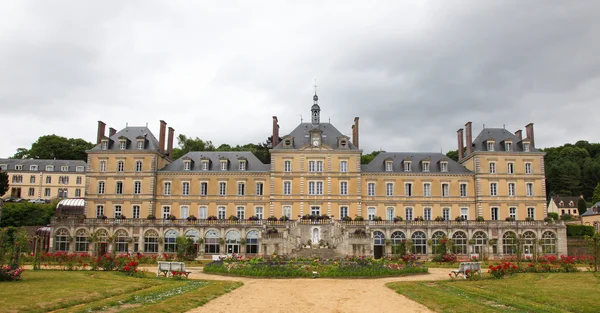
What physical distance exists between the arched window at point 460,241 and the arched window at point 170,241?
22.9 metres

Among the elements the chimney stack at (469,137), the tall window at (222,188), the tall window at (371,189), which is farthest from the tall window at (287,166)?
the chimney stack at (469,137)

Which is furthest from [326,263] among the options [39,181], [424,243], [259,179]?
[39,181]

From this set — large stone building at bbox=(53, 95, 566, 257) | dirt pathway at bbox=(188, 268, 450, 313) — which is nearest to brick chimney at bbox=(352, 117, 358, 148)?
large stone building at bbox=(53, 95, 566, 257)

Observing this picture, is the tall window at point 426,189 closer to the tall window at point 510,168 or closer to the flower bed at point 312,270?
the tall window at point 510,168

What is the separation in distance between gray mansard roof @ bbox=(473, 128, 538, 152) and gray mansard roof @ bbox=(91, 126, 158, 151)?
29.8 meters

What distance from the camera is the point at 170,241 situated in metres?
41.3

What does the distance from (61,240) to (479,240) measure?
3450cm

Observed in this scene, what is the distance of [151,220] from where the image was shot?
4153 cm

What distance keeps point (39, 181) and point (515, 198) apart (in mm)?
59875

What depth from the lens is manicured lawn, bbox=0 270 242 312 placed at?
12.8 meters

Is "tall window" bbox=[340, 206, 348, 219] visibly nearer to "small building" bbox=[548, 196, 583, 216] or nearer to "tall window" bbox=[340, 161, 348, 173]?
"tall window" bbox=[340, 161, 348, 173]

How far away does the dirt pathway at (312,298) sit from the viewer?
13.9 m

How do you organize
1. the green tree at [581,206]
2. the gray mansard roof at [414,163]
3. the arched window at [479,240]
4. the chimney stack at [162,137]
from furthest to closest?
the green tree at [581,206], the chimney stack at [162,137], the gray mansard roof at [414,163], the arched window at [479,240]

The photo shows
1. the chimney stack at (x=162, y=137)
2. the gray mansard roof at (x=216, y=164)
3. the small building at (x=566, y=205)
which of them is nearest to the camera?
the gray mansard roof at (x=216, y=164)
